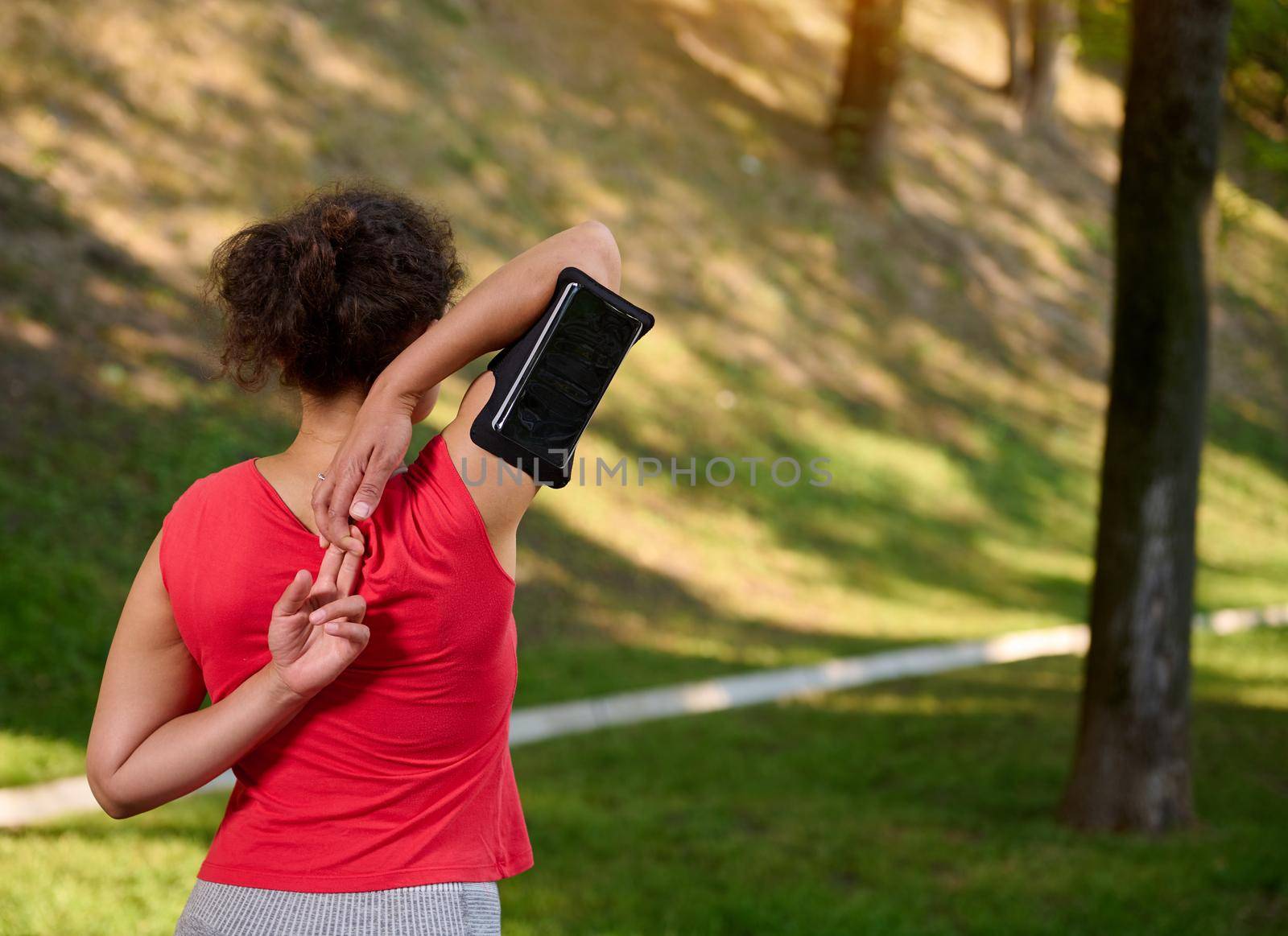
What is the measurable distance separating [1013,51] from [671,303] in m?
11.6

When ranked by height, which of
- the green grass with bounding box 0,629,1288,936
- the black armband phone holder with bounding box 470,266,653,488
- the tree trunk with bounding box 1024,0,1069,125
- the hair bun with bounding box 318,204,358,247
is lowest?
the green grass with bounding box 0,629,1288,936

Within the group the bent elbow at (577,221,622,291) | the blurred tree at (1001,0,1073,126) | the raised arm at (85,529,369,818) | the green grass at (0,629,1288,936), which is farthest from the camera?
the blurred tree at (1001,0,1073,126)

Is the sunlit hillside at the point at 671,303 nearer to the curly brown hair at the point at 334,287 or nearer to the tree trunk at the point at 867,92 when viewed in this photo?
the tree trunk at the point at 867,92

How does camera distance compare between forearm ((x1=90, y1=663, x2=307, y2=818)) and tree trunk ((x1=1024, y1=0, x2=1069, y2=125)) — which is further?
tree trunk ((x1=1024, y1=0, x2=1069, y2=125))

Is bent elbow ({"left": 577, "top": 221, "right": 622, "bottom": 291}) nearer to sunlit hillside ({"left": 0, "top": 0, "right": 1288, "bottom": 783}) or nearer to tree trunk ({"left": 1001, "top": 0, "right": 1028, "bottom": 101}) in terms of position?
sunlit hillside ({"left": 0, "top": 0, "right": 1288, "bottom": 783})

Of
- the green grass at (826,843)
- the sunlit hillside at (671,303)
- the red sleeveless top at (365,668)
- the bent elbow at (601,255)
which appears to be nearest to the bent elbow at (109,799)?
the red sleeveless top at (365,668)

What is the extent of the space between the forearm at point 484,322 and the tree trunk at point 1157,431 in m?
4.89

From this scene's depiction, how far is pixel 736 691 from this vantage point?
9703mm

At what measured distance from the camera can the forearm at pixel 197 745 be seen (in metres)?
1.70

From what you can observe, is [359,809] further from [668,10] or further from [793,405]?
[668,10]

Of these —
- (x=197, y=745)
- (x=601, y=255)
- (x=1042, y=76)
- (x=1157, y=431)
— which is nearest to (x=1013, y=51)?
(x=1042, y=76)

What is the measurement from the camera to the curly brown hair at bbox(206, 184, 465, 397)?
71.9 inches

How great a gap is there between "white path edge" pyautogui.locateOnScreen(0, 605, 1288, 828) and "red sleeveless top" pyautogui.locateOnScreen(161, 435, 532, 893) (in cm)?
429

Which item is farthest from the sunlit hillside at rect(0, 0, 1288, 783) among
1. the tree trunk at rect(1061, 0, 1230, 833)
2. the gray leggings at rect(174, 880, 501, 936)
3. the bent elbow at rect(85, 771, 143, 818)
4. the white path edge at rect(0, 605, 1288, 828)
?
the gray leggings at rect(174, 880, 501, 936)
